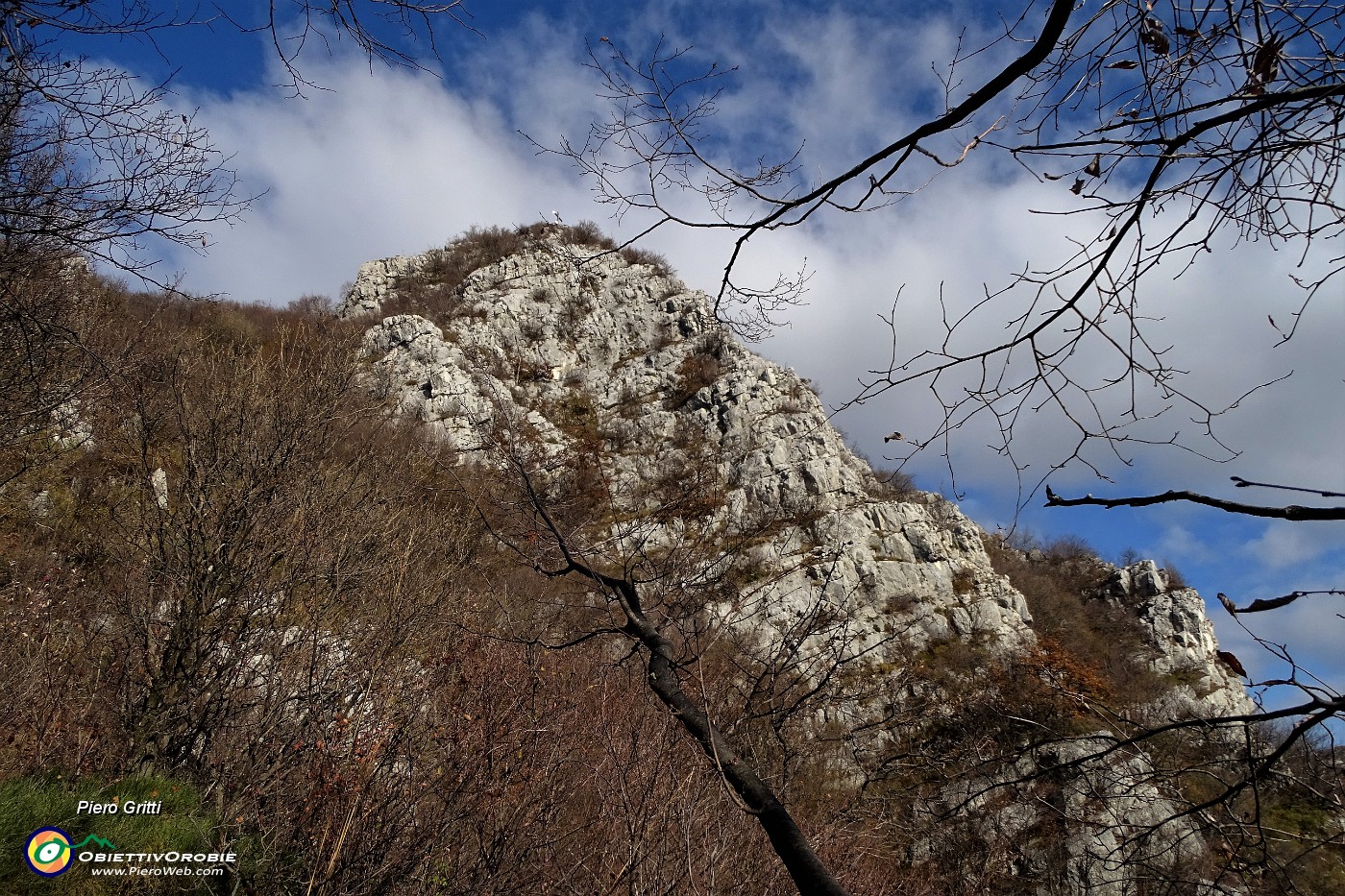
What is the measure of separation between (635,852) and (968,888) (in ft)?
20.5

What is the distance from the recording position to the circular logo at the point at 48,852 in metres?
2.87

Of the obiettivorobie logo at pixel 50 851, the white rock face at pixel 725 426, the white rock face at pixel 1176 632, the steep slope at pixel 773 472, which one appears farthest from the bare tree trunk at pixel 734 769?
the white rock face at pixel 1176 632

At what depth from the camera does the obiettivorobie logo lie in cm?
287

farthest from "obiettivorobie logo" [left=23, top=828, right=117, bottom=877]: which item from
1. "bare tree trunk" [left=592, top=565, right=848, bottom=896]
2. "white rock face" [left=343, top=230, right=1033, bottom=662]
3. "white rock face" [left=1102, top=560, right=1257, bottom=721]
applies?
"white rock face" [left=1102, top=560, right=1257, bottom=721]

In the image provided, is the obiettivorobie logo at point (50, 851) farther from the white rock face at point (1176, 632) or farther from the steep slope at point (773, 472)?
the white rock face at point (1176, 632)

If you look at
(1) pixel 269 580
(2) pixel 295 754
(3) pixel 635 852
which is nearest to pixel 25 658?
(1) pixel 269 580

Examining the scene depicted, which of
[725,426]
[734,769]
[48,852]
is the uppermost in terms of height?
[725,426]

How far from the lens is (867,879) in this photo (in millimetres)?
6180

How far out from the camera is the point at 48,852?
2.94 m

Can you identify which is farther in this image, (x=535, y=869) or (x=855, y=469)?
(x=855, y=469)

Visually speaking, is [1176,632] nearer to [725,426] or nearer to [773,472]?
[773,472]

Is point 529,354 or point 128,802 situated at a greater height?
point 529,354

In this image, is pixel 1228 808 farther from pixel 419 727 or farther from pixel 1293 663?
pixel 419 727

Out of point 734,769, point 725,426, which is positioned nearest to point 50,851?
point 734,769
